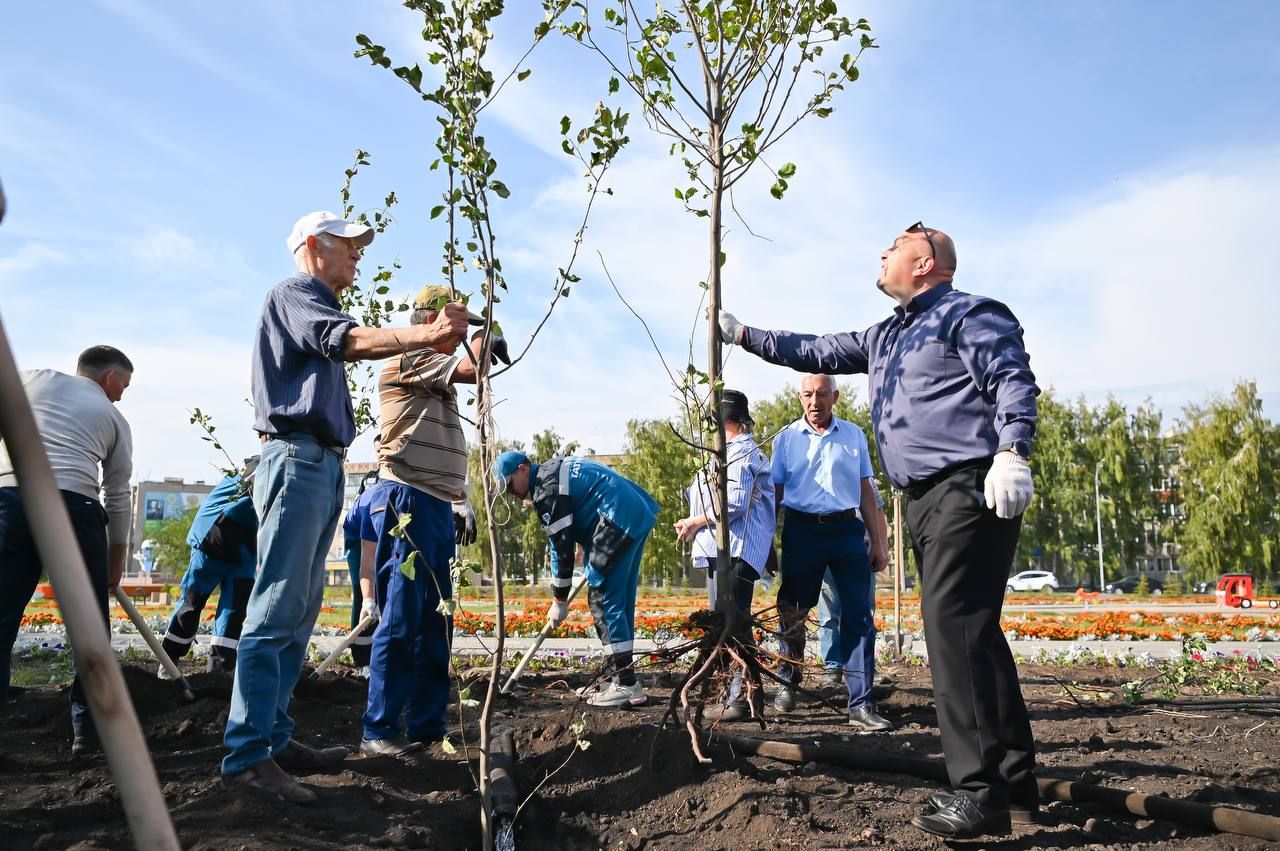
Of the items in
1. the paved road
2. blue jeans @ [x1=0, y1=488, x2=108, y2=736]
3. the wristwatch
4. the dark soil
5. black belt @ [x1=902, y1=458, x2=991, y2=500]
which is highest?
the wristwatch

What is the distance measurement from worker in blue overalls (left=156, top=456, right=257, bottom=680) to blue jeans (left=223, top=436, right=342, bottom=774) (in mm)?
2925

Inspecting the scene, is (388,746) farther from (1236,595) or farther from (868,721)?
(1236,595)

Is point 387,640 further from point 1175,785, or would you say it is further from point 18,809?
point 1175,785

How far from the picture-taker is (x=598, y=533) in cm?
572

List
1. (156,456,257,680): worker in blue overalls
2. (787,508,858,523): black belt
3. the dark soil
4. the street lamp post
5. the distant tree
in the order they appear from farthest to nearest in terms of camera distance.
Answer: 1. the street lamp post
2. the distant tree
3. (156,456,257,680): worker in blue overalls
4. (787,508,858,523): black belt
5. the dark soil

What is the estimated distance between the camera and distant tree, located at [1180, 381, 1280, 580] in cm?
3388

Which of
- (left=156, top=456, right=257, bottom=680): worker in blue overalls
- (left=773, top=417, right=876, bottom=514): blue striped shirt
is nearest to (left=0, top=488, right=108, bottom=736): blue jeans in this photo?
(left=156, top=456, right=257, bottom=680): worker in blue overalls

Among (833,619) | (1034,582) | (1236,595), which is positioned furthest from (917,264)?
(1034,582)

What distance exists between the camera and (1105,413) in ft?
147

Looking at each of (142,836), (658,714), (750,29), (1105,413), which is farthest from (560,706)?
(1105,413)

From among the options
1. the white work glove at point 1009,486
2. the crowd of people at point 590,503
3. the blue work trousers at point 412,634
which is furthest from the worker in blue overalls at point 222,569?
the white work glove at point 1009,486

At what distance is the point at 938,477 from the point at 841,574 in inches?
84.9

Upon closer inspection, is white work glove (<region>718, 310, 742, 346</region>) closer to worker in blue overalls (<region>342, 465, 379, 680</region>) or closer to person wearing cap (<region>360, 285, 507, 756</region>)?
person wearing cap (<region>360, 285, 507, 756</region>)

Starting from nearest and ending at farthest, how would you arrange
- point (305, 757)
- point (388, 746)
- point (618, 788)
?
point (618, 788)
point (305, 757)
point (388, 746)
